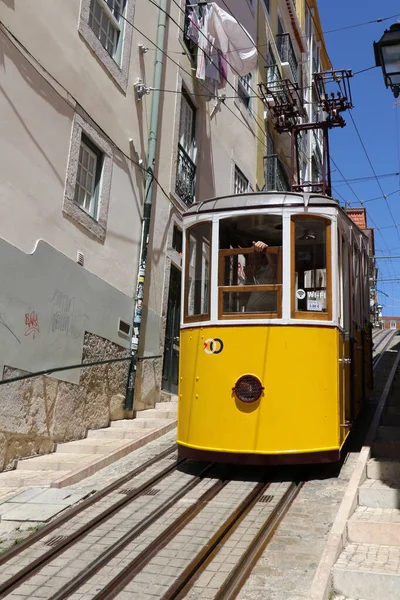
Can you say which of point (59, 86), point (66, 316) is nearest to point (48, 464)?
point (66, 316)

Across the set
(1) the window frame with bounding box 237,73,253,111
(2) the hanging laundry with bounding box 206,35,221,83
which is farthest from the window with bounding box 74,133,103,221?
(1) the window frame with bounding box 237,73,253,111

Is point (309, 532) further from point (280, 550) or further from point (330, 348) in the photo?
point (330, 348)

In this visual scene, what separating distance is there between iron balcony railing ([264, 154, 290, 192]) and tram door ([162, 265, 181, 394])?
27.1 feet

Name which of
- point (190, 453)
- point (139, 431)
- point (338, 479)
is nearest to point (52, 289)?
point (139, 431)

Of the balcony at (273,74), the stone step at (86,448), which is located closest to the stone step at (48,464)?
the stone step at (86,448)

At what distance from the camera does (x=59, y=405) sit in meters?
7.85

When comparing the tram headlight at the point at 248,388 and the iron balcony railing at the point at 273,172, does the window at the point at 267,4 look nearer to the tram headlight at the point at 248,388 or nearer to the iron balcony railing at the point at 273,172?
the iron balcony railing at the point at 273,172

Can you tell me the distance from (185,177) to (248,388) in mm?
7653

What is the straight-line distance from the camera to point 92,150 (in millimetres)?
9289

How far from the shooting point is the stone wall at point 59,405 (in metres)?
6.84

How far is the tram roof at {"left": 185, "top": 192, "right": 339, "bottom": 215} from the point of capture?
6516 mm

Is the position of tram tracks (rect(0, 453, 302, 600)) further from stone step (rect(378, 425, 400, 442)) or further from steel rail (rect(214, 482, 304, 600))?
stone step (rect(378, 425, 400, 442))

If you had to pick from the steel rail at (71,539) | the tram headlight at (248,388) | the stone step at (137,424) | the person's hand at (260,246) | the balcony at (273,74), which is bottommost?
the steel rail at (71,539)

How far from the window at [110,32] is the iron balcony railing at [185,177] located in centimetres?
259
